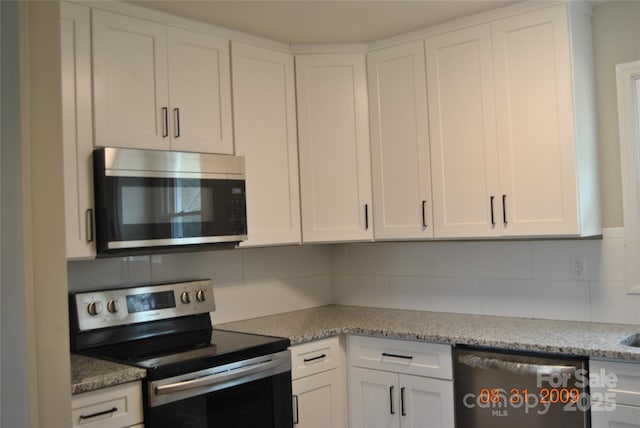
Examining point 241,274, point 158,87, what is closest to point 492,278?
point 241,274

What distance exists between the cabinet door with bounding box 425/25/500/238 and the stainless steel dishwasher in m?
0.59

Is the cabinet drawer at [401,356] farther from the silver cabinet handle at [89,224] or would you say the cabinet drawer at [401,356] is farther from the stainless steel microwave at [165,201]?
the silver cabinet handle at [89,224]

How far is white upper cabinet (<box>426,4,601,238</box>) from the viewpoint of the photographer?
242cm

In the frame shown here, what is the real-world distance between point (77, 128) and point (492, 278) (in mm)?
2024

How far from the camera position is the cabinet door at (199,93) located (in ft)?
8.23

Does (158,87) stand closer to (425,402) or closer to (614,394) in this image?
(425,402)

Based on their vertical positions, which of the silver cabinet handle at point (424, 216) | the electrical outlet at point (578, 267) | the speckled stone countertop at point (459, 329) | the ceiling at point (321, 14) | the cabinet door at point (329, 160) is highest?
the ceiling at point (321, 14)

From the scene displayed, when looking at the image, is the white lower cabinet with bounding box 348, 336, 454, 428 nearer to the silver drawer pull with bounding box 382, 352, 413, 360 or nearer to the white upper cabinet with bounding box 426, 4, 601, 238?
the silver drawer pull with bounding box 382, 352, 413, 360

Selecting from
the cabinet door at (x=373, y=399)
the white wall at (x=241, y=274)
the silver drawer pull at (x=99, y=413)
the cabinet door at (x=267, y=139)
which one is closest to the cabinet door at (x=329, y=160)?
the cabinet door at (x=267, y=139)

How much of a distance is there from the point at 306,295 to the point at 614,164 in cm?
176


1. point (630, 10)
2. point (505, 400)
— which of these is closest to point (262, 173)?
point (505, 400)

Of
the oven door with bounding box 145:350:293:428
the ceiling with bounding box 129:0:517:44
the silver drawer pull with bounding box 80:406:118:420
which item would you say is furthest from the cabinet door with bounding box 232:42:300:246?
the silver drawer pull with bounding box 80:406:118:420

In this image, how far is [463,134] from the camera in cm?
271

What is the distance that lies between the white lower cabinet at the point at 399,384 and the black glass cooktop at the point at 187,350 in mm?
475
